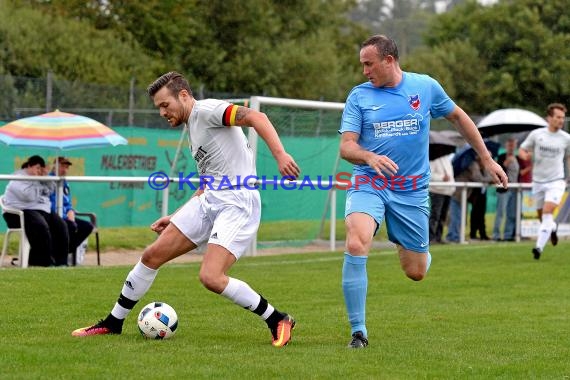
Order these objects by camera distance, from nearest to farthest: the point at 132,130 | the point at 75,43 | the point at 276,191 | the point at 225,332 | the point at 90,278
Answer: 1. the point at 225,332
2. the point at 90,278
3. the point at 276,191
4. the point at 132,130
5. the point at 75,43

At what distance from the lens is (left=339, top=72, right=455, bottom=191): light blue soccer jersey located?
814 cm

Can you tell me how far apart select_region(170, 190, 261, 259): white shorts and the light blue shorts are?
2.21 feet

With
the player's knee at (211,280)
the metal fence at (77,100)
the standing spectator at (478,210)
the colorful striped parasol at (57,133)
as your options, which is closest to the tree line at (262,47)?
the metal fence at (77,100)

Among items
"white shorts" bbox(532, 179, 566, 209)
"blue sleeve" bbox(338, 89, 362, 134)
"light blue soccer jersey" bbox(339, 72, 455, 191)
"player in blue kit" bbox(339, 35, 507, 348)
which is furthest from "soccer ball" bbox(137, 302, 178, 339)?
"white shorts" bbox(532, 179, 566, 209)

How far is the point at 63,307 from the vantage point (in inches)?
397

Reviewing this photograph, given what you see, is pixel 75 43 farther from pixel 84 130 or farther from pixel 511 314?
pixel 511 314

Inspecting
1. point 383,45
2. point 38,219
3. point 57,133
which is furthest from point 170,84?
point 57,133

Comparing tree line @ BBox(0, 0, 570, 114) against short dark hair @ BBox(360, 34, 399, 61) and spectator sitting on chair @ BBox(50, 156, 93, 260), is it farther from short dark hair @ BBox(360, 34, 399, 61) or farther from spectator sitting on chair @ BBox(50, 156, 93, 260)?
short dark hair @ BBox(360, 34, 399, 61)

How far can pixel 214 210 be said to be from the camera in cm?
808

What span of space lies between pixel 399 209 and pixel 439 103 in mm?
846

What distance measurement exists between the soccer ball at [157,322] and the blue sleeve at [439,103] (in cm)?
236

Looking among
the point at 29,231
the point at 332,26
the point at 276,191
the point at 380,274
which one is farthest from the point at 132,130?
the point at 332,26

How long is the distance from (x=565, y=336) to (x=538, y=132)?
8171 millimetres

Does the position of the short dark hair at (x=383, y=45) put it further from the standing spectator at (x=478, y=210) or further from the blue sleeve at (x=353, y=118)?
the standing spectator at (x=478, y=210)
